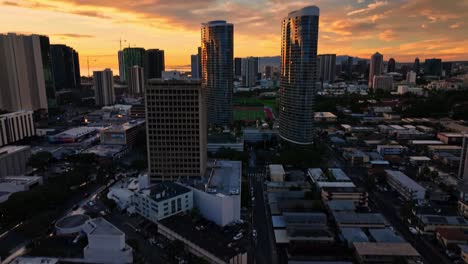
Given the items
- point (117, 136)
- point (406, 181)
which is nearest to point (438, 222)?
point (406, 181)

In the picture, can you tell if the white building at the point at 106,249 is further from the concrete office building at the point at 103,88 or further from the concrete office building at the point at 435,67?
the concrete office building at the point at 435,67

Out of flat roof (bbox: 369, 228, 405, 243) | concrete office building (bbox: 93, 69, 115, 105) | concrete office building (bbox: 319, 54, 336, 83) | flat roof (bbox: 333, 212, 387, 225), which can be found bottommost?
flat roof (bbox: 369, 228, 405, 243)

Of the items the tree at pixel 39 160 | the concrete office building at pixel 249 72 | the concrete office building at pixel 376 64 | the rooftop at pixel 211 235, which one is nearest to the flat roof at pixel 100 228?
the rooftop at pixel 211 235

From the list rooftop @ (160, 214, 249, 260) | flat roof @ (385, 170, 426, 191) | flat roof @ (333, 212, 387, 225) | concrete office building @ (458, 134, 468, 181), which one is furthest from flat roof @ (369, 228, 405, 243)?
concrete office building @ (458, 134, 468, 181)

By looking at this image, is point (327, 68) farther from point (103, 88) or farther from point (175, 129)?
point (175, 129)

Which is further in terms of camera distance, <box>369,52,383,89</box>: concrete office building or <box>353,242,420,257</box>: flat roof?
<box>369,52,383,89</box>: concrete office building

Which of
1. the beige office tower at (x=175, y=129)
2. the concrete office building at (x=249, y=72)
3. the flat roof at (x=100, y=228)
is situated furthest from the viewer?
the concrete office building at (x=249, y=72)

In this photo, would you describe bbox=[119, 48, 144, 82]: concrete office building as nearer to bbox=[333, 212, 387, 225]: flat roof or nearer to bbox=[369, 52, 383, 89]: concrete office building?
bbox=[369, 52, 383, 89]: concrete office building
